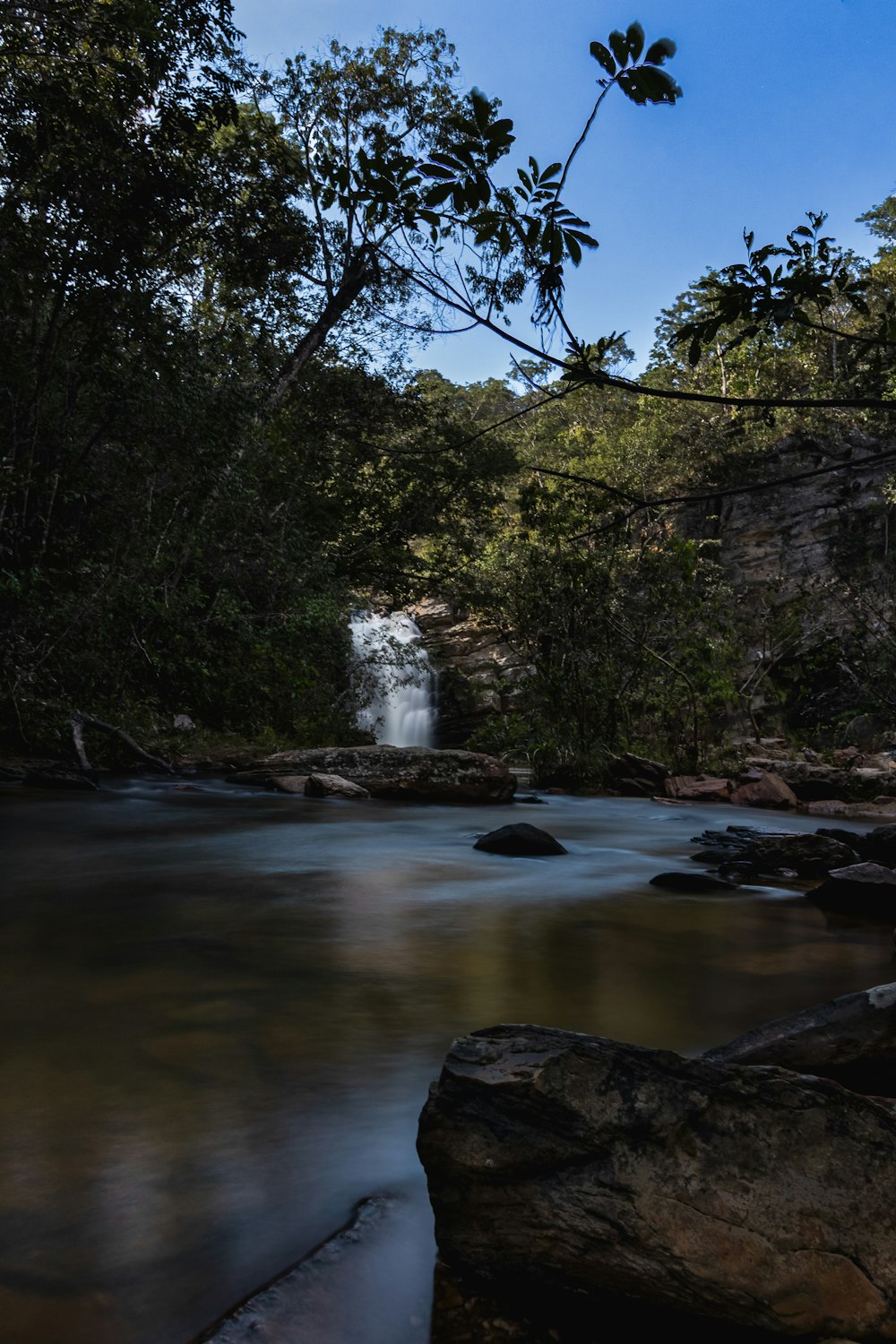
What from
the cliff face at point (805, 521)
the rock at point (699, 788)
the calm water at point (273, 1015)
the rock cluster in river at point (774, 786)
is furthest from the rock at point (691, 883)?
the cliff face at point (805, 521)

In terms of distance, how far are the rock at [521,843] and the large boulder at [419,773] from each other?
12.6 ft

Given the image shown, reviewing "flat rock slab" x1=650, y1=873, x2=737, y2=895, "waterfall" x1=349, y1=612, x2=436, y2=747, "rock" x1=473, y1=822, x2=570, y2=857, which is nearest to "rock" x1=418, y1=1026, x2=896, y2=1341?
"flat rock slab" x1=650, y1=873, x2=737, y2=895

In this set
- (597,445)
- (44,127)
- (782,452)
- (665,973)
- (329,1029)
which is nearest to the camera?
(329,1029)

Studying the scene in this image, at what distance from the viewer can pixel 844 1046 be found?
7.95 feet

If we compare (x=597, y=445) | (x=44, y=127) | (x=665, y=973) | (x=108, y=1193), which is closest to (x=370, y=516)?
(x=44, y=127)

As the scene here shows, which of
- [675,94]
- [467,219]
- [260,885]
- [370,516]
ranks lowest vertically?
[260,885]

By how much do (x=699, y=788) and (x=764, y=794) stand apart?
0.89 meters

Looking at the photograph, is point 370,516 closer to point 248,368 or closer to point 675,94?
point 248,368

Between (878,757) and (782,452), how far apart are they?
52.8ft

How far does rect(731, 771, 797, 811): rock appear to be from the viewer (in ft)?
38.0

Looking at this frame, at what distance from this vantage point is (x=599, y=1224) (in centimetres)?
157

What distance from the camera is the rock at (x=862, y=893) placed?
511 cm

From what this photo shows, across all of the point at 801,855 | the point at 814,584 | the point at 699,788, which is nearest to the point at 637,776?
the point at 699,788

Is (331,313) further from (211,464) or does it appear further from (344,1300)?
(344,1300)
